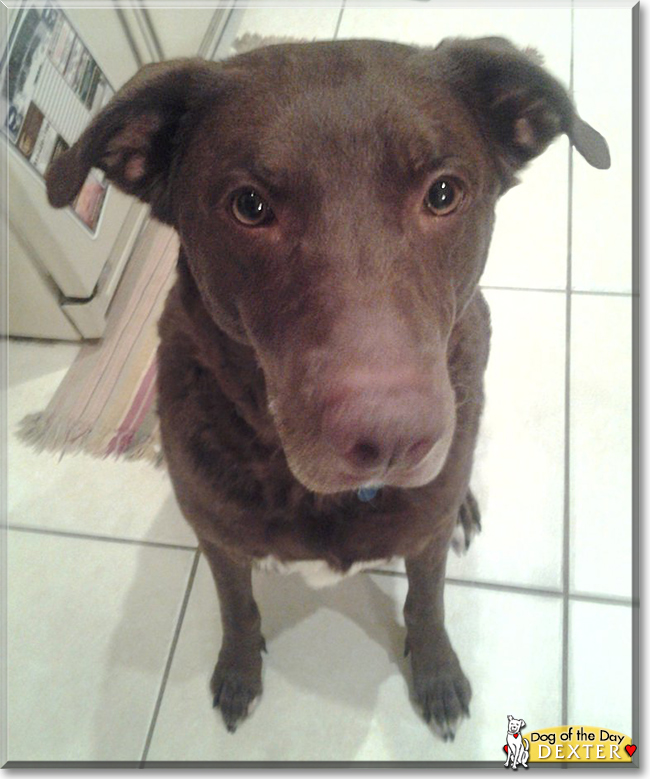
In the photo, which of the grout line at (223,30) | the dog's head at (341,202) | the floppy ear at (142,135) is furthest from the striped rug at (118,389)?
the grout line at (223,30)

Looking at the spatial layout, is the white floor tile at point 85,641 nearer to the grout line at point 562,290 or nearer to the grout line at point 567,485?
the grout line at point 567,485

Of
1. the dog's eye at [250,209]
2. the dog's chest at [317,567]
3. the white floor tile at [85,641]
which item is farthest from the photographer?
the white floor tile at [85,641]

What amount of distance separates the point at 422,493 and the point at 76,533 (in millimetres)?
1131

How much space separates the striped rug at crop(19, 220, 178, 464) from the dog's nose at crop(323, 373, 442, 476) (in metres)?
1.26

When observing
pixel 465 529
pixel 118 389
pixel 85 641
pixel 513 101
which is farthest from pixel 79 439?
pixel 513 101

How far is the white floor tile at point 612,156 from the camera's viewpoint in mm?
2139

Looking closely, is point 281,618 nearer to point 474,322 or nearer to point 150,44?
point 474,322

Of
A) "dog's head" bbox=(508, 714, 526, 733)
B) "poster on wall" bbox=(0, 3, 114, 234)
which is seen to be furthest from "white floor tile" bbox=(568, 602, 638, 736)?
"poster on wall" bbox=(0, 3, 114, 234)

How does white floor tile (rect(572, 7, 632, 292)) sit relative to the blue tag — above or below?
below

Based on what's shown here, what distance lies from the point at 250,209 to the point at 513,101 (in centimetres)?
49

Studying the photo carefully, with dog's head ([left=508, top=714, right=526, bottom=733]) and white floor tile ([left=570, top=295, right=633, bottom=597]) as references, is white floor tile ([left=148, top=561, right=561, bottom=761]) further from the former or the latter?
white floor tile ([left=570, top=295, right=633, bottom=597])

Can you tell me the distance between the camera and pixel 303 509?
1148 mm

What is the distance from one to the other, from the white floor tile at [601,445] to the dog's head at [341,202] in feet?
3.19

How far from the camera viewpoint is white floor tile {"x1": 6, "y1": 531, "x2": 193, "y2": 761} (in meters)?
1.54
